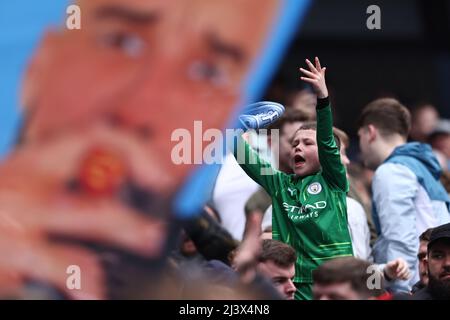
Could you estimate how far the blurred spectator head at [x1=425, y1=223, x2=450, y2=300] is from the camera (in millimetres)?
4656

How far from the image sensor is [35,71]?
26.3ft

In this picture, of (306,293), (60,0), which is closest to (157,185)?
(60,0)

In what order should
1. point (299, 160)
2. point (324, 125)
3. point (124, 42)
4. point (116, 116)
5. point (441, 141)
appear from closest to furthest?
1. point (324, 125)
2. point (299, 160)
3. point (116, 116)
4. point (124, 42)
5. point (441, 141)

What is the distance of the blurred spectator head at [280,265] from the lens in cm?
473

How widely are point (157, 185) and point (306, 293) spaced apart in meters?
3.08

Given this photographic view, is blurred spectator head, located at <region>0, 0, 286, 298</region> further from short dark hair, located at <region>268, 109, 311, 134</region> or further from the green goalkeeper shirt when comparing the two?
the green goalkeeper shirt

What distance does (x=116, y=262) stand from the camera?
745 centimetres

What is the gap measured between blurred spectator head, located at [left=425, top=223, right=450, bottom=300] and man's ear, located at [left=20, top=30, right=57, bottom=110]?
386 centimetres

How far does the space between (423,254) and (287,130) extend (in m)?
1.11

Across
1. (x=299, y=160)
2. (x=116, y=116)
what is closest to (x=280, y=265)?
(x=299, y=160)

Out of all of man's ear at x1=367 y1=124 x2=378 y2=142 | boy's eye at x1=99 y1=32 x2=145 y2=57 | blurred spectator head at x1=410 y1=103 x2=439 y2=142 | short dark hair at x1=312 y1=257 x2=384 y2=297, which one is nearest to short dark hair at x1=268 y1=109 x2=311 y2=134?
man's ear at x1=367 y1=124 x2=378 y2=142

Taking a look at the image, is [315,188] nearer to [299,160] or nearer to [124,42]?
[299,160]

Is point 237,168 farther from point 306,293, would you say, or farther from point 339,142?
point 306,293

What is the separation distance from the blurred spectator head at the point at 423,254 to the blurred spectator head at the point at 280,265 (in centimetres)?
68
